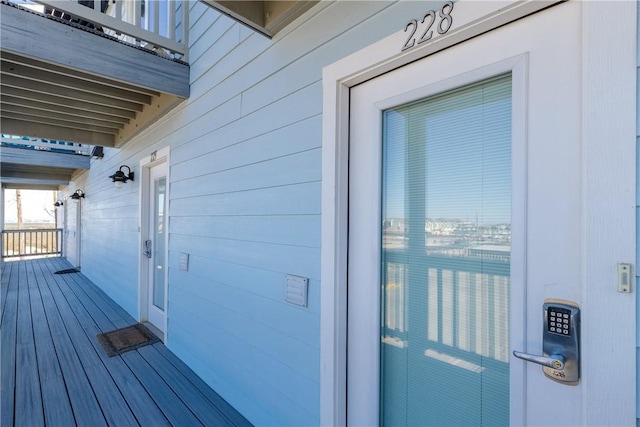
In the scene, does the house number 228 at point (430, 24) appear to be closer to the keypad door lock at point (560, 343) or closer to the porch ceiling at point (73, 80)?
the keypad door lock at point (560, 343)

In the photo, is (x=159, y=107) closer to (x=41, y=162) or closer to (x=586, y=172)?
(x=586, y=172)

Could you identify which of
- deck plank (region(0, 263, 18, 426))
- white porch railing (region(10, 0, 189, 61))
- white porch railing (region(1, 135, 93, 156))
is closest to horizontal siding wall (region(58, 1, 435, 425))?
white porch railing (region(10, 0, 189, 61))

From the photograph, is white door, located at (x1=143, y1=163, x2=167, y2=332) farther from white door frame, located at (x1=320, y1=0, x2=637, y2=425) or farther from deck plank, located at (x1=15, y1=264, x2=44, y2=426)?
white door frame, located at (x1=320, y1=0, x2=637, y2=425)

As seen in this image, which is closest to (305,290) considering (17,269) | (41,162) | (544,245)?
(544,245)

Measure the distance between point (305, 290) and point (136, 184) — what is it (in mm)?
3447

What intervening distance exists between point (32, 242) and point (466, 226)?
1469 centimetres

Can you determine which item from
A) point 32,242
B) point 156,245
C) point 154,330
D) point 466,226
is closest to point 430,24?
point 466,226

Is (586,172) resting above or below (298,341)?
above

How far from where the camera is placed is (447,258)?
1.14m

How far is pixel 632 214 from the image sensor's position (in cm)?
75

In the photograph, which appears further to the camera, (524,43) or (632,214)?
(524,43)

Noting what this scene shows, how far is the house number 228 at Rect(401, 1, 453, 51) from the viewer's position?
105 centimetres

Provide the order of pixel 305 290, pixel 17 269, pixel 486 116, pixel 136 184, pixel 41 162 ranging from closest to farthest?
pixel 486 116 < pixel 305 290 < pixel 136 184 < pixel 41 162 < pixel 17 269

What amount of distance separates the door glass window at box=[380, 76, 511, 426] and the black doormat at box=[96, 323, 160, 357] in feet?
9.24
